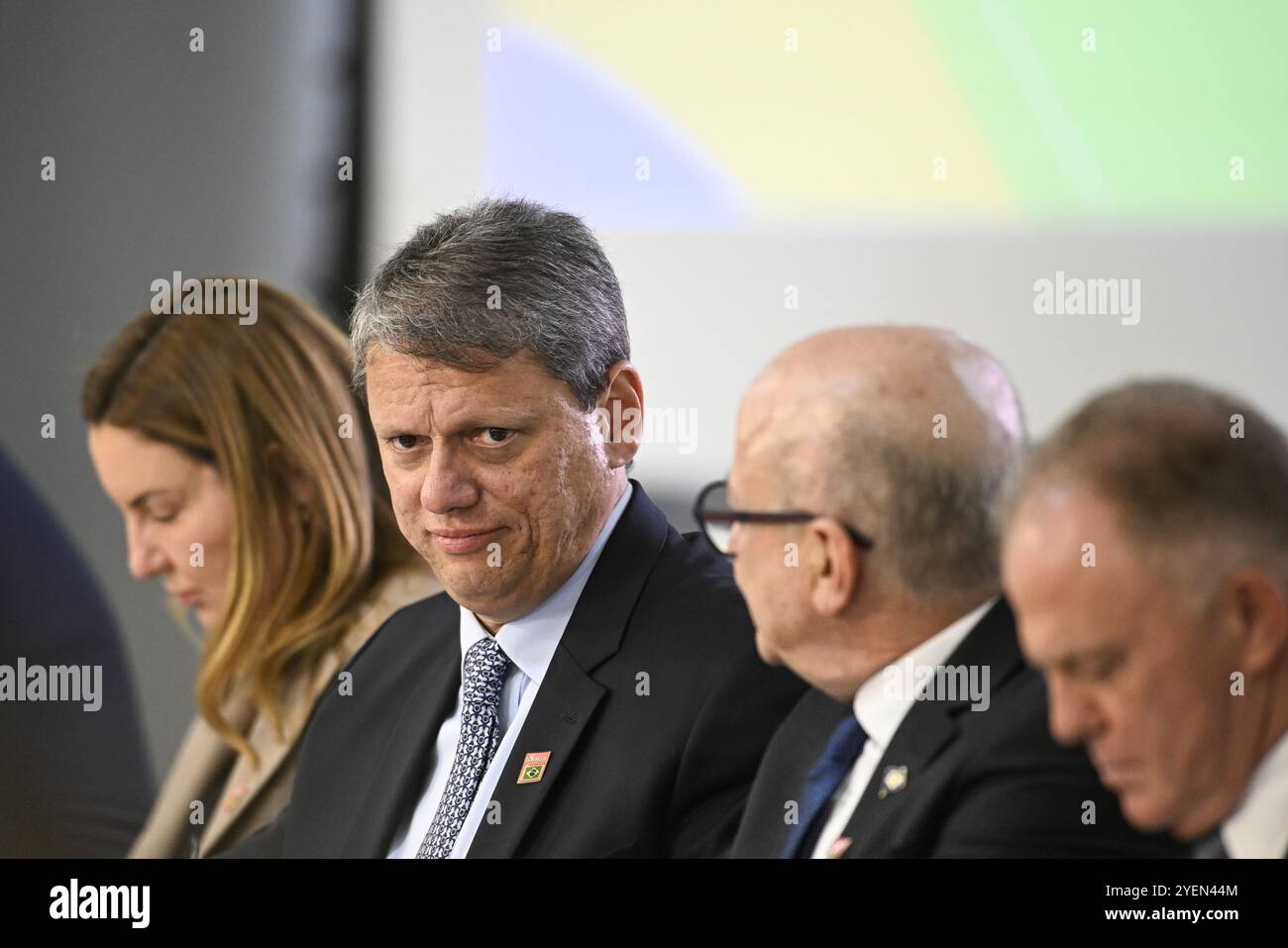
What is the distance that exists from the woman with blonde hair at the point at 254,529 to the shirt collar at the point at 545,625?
1.60ft

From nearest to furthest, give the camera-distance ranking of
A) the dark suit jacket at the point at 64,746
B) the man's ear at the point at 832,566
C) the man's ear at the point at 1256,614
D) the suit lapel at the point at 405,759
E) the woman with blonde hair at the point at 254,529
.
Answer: the man's ear at the point at 1256,614, the man's ear at the point at 832,566, the suit lapel at the point at 405,759, the woman with blonde hair at the point at 254,529, the dark suit jacket at the point at 64,746

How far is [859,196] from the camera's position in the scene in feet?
9.66

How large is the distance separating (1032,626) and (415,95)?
A: 6.81 feet

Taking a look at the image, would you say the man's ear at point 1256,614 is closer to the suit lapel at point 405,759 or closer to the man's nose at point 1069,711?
the man's nose at point 1069,711

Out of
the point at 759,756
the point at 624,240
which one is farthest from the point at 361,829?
the point at 624,240

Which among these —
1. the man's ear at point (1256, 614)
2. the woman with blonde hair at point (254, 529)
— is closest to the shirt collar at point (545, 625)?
the woman with blonde hair at point (254, 529)

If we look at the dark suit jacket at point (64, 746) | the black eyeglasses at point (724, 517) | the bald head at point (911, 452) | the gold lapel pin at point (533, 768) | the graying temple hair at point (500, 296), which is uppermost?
the graying temple hair at point (500, 296)

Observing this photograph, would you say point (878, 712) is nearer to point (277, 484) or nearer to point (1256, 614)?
point (1256, 614)

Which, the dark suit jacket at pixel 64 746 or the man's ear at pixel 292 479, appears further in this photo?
the dark suit jacket at pixel 64 746

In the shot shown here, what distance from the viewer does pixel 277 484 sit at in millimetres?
3047

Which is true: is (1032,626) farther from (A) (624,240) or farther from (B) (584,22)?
(B) (584,22)

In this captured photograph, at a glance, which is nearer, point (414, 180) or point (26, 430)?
point (414, 180)

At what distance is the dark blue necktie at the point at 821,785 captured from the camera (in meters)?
2.14

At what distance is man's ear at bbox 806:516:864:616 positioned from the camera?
204cm
